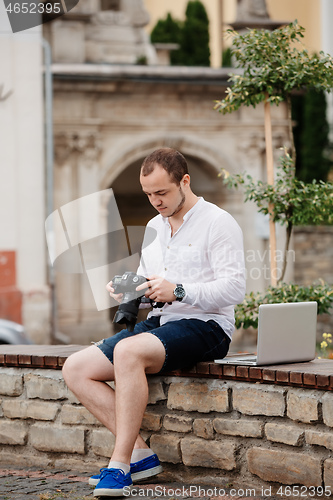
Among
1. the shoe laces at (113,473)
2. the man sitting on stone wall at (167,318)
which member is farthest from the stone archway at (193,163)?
the shoe laces at (113,473)

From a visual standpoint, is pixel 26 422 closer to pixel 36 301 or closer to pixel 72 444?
pixel 72 444

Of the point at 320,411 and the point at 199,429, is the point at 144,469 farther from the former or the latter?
the point at 320,411

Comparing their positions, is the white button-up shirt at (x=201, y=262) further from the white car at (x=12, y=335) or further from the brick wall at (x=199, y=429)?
the white car at (x=12, y=335)

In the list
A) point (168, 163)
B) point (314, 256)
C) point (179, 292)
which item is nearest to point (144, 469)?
point (179, 292)

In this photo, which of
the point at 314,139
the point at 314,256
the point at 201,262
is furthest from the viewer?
the point at 314,139

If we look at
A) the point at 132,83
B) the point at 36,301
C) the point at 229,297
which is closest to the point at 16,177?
the point at 36,301

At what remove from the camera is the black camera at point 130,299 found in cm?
389

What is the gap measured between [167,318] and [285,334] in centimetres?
53

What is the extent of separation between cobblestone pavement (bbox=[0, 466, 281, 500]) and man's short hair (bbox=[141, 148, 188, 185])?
1304 millimetres

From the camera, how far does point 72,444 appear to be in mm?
4484

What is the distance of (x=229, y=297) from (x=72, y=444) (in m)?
1.21

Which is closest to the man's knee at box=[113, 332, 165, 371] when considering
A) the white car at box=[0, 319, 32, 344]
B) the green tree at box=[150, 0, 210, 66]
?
the white car at box=[0, 319, 32, 344]

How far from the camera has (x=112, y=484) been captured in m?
3.63

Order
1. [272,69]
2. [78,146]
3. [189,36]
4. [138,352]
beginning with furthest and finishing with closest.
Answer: [189,36], [78,146], [272,69], [138,352]
